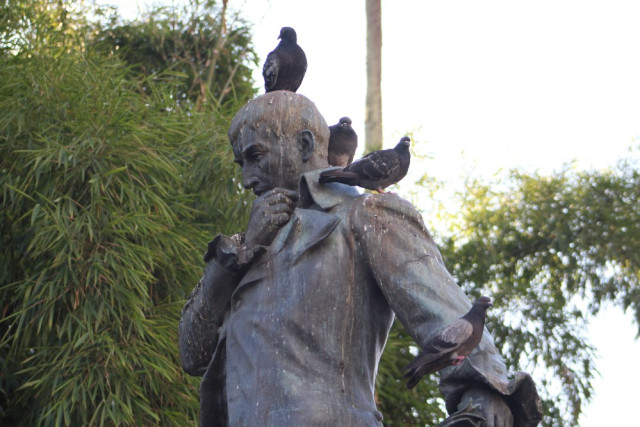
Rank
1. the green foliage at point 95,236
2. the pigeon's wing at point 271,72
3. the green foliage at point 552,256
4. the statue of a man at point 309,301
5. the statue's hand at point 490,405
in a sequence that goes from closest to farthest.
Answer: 1. the statue's hand at point 490,405
2. the statue of a man at point 309,301
3. the pigeon's wing at point 271,72
4. the green foliage at point 95,236
5. the green foliage at point 552,256

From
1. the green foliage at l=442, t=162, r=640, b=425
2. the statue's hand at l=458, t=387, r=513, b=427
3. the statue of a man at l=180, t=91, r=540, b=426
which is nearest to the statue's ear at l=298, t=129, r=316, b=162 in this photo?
the statue of a man at l=180, t=91, r=540, b=426

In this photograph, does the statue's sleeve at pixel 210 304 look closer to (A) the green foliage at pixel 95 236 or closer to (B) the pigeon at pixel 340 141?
(B) the pigeon at pixel 340 141

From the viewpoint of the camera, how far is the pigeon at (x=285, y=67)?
3.34 meters

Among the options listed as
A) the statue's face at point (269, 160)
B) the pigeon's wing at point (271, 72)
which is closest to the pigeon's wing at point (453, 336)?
the statue's face at point (269, 160)

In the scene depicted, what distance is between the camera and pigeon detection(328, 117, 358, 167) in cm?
322

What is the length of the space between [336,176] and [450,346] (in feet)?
2.12

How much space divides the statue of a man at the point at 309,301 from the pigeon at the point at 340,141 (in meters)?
0.12

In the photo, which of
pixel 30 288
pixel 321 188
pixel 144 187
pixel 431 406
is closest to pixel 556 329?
pixel 431 406

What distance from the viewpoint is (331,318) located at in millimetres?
2719

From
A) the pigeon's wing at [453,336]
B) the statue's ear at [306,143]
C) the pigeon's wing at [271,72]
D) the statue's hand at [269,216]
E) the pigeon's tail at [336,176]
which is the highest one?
the pigeon's wing at [271,72]

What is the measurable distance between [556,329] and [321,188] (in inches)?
299

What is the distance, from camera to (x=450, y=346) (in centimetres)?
245

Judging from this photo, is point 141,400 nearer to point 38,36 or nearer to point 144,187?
point 144,187

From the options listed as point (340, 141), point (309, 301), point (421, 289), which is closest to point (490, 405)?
point (421, 289)
